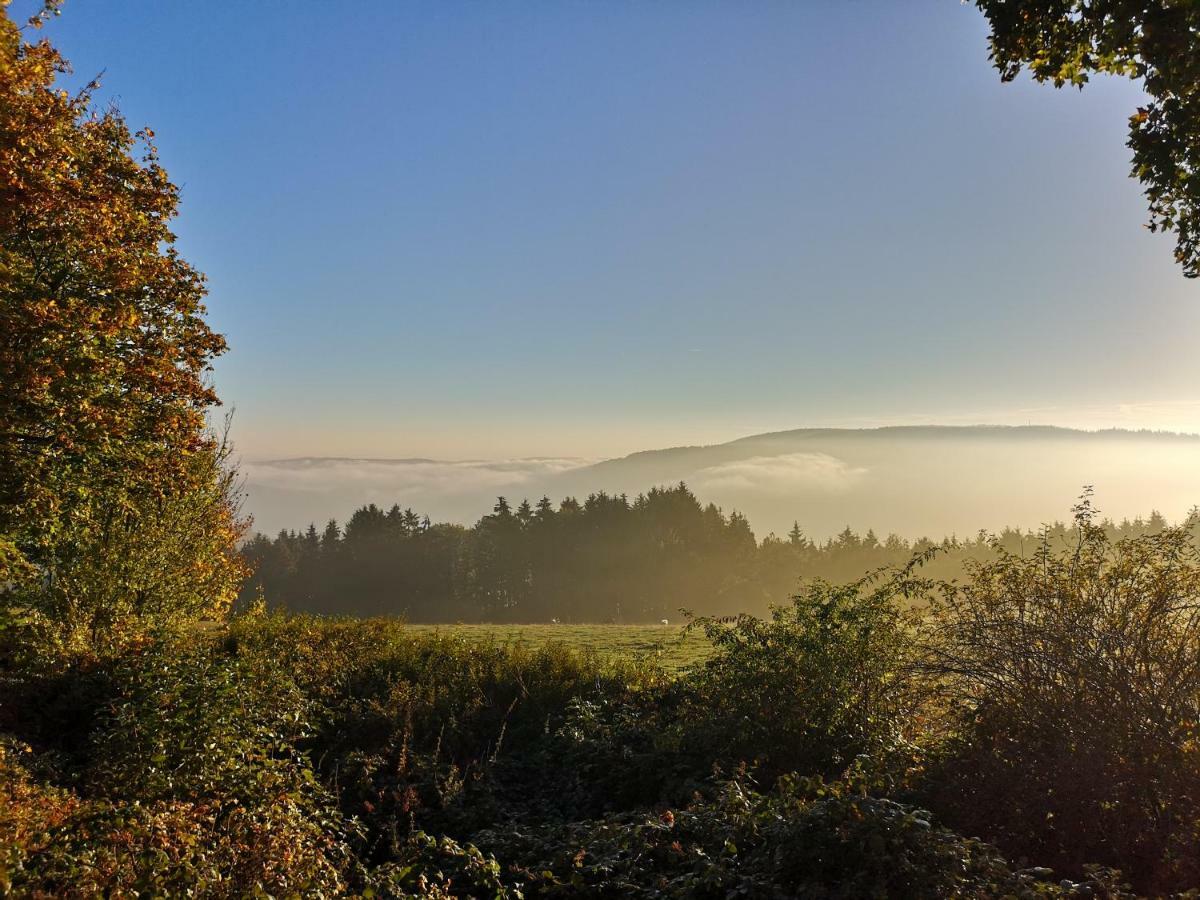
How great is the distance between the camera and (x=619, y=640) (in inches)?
973

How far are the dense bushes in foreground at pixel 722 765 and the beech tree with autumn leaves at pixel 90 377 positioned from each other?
1739 mm

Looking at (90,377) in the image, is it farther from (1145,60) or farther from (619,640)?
(619,640)

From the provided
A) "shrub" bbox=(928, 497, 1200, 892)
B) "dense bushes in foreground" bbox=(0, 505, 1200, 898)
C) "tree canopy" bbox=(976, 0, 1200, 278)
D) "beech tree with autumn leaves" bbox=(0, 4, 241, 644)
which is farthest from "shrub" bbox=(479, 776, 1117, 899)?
"beech tree with autumn leaves" bbox=(0, 4, 241, 644)

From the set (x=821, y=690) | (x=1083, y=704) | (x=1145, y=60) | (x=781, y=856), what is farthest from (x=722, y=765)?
(x=1145, y=60)

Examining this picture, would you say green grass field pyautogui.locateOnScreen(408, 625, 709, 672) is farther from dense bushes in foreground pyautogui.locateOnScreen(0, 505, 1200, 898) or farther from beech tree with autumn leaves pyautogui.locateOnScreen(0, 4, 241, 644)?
beech tree with autumn leaves pyautogui.locateOnScreen(0, 4, 241, 644)

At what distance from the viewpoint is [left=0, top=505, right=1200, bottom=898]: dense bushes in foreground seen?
572 centimetres

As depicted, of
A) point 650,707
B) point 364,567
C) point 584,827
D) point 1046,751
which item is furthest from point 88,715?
point 364,567

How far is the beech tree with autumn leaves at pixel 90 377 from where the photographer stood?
10.0m

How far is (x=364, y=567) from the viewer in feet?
258

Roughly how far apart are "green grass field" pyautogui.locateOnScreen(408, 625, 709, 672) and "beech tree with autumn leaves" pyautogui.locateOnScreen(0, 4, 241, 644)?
7.84 meters

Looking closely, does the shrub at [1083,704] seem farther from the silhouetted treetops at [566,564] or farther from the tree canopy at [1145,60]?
the silhouetted treetops at [566,564]

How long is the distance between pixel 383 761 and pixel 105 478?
7396 millimetres

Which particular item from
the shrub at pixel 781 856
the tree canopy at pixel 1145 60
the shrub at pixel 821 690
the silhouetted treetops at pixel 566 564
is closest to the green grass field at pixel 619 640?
the shrub at pixel 821 690

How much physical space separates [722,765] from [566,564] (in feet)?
233
